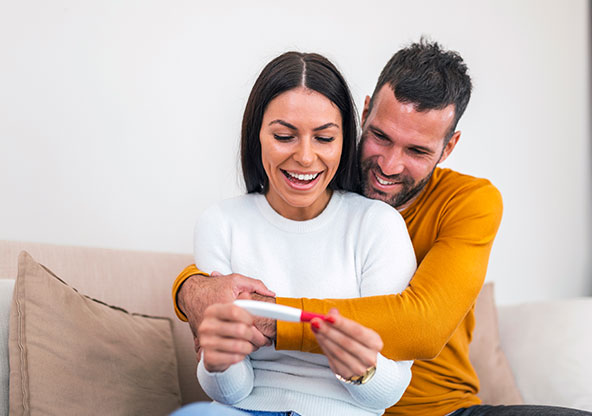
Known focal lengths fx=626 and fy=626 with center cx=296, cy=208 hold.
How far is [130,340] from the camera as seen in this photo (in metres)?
1.69

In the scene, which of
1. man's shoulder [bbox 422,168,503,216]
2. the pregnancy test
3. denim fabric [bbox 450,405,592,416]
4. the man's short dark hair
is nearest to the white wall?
the man's short dark hair

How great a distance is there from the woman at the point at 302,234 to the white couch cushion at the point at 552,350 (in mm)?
1132

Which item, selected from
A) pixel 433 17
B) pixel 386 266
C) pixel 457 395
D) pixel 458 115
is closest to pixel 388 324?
pixel 386 266

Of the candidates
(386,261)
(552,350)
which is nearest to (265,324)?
(386,261)

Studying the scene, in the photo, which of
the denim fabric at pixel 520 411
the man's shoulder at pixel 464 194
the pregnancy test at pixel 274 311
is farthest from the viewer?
the man's shoulder at pixel 464 194

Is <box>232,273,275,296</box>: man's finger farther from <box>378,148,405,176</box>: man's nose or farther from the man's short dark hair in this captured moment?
the man's short dark hair

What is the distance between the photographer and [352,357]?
110 cm

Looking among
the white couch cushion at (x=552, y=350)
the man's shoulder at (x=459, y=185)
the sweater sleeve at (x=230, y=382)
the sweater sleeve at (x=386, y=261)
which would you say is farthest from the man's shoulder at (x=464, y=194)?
the white couch cushion at (x=552, y=350)

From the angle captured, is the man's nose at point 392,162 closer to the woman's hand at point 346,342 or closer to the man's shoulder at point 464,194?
the man's shoulder at point 464,194

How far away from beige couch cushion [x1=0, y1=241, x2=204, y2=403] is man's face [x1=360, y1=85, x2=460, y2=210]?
2.60ft

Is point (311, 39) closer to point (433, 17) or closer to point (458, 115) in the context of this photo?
point (433, 17)

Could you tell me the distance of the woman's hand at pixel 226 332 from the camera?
1.06 metres

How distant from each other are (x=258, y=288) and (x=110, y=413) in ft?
1.84

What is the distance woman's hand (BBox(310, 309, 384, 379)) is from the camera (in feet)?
3.48
